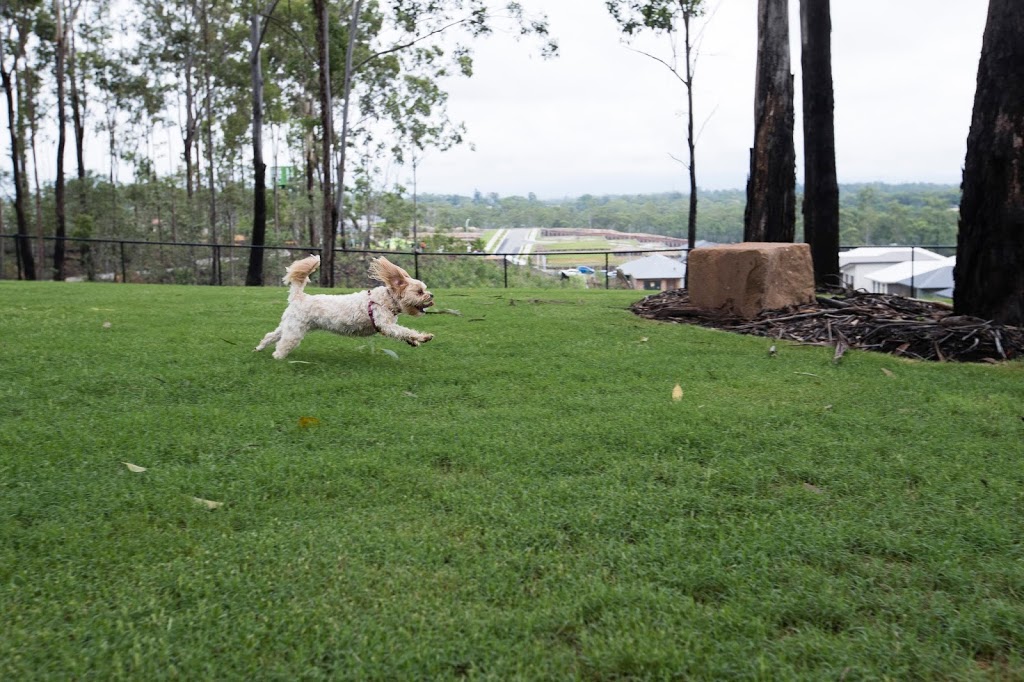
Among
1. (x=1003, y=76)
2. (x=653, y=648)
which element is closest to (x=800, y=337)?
(x=1003, y=76)

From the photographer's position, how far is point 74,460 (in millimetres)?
3307

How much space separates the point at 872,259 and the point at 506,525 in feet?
71.8

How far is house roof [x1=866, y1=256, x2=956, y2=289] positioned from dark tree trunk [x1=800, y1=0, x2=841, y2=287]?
26.3ft

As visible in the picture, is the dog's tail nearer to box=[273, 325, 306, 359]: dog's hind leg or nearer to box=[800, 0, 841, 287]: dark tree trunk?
box=[273, 325, 306, 359]: dog's hind leg

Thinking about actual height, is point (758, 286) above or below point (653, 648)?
above

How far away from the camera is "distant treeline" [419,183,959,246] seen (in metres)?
24.3

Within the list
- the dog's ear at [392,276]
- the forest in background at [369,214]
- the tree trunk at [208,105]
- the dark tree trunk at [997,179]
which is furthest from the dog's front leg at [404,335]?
the tree trunk at [208,105]

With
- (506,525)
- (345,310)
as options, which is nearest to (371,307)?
(345,310)

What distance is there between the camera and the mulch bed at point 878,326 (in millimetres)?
6148

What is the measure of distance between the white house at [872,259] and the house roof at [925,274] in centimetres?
15

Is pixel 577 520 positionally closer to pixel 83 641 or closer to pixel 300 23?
pixel 83 641

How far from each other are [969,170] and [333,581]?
6.90 meters

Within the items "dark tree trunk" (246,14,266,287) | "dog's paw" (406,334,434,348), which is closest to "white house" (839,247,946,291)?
"dog's paw" (406,334,434,348)

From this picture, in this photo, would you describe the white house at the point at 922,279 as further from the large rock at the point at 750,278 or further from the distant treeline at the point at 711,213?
the large rock at the point at 750,278
